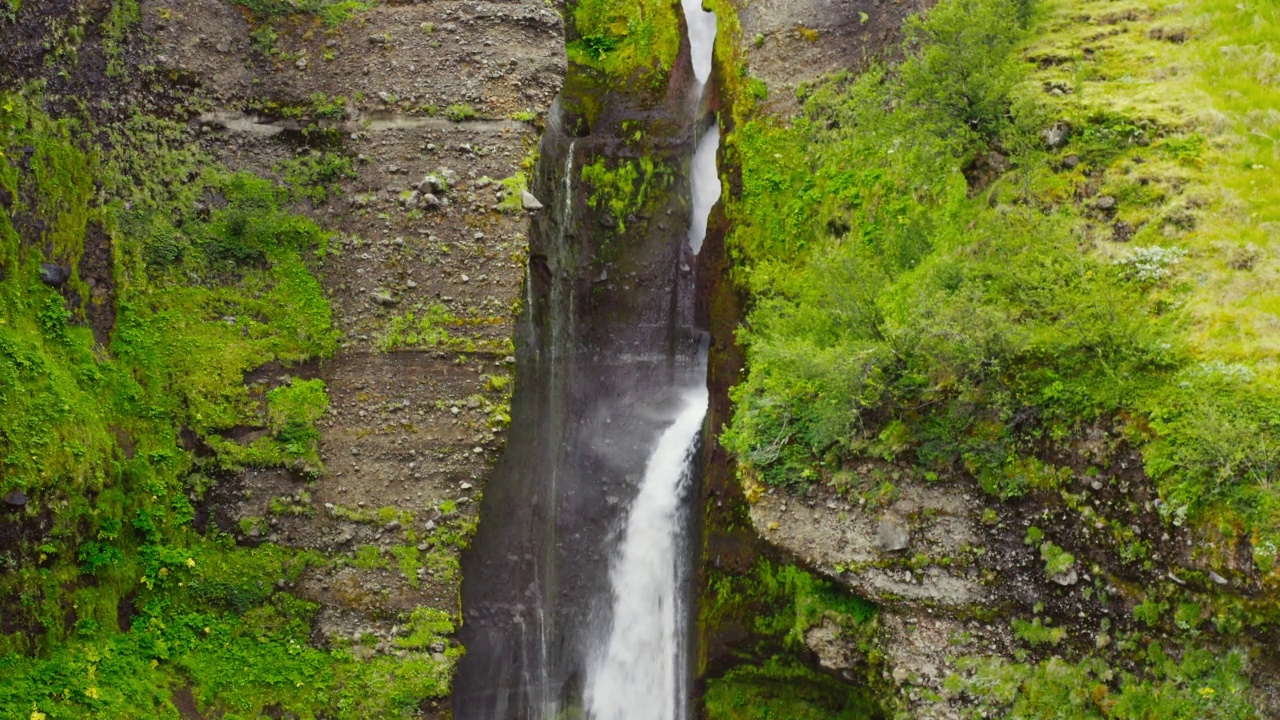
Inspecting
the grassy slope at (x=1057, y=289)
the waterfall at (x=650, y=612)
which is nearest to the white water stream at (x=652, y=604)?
the waterfall at (x=650, y=612)

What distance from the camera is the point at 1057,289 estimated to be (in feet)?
34.2

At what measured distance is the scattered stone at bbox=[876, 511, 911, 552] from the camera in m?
10.8

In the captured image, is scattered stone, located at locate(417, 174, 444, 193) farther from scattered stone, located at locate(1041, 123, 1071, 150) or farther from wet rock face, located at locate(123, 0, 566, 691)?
scattered stone, located at locate(1041, 123, 1071, 150)

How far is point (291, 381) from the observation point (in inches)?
537

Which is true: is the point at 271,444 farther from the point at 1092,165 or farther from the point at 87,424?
the point at 1092,165

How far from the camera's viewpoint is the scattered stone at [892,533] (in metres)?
10.8

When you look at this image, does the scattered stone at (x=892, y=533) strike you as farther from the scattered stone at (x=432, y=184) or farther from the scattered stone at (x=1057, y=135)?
the scattered stone at (x=432, y=184)

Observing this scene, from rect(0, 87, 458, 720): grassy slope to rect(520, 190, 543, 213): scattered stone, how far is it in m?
3.51

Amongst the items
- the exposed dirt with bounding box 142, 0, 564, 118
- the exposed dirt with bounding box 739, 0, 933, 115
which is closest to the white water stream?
the exposed dirt with bounding box 739, 0, 933, 115

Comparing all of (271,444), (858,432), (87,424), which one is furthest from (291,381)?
(858,432)

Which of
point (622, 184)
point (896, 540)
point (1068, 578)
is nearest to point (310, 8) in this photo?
point (622, 184)

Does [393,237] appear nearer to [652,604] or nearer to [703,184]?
[703,184]

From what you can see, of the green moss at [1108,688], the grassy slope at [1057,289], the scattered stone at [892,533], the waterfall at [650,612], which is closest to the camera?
the green moss at [1108,688]

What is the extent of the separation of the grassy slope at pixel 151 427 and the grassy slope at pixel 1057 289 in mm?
6923
